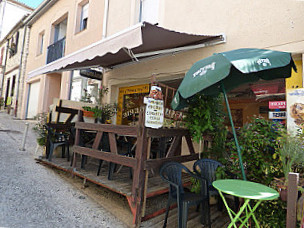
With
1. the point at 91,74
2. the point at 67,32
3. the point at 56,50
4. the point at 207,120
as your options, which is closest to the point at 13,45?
the point at 56,50

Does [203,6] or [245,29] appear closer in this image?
[245,29]

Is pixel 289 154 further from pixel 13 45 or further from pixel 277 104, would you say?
pixel 13 45

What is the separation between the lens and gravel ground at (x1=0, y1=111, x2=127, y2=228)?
8.54 ft

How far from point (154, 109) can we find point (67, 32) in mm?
8897

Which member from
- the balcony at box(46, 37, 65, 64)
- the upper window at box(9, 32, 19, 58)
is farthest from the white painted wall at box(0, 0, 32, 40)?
the balcony at box(46, 37, 65, 64)

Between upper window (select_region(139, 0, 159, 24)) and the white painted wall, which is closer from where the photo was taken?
upper window (select_region(139, 0, 159, 24))

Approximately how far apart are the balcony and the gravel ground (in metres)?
7.27

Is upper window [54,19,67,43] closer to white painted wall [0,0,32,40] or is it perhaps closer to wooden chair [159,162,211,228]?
white painted wall [0,0,32,40]

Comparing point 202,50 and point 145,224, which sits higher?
point 202,50

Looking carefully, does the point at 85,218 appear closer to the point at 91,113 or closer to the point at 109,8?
the point at 91,113

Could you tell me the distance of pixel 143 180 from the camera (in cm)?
273

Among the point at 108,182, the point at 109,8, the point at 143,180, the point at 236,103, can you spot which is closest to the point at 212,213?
the point at 143,180

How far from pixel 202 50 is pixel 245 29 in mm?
944

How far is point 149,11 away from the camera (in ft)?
20.5
